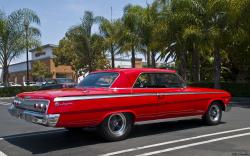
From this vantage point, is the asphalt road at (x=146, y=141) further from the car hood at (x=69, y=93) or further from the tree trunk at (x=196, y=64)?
the tree trunk at (x=196, y=64)

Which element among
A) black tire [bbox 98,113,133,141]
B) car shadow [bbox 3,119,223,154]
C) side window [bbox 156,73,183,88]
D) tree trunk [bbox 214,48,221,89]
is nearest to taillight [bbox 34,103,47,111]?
car shadow [bbox 3,119,223,154]

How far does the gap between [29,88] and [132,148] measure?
27.3 metres

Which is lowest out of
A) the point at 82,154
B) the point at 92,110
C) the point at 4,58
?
the point at 82,154

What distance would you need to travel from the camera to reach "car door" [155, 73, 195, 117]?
10.0m

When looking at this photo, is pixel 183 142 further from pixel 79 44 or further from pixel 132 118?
pixel 79 44

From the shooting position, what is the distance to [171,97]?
400 inches

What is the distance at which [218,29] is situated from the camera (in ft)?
80.5

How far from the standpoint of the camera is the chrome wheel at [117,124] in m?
9.20

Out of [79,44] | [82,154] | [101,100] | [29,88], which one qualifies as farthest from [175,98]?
[79,44]

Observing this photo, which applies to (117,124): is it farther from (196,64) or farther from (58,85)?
(196,64)

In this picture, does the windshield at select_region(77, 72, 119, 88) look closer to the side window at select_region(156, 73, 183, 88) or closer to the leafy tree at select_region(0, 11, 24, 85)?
the side window at select_region(156, 73, 183, 88)

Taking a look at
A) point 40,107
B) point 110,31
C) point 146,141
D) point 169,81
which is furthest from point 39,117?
point 110,31

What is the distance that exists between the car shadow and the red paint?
57 cm

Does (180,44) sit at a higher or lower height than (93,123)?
higher
